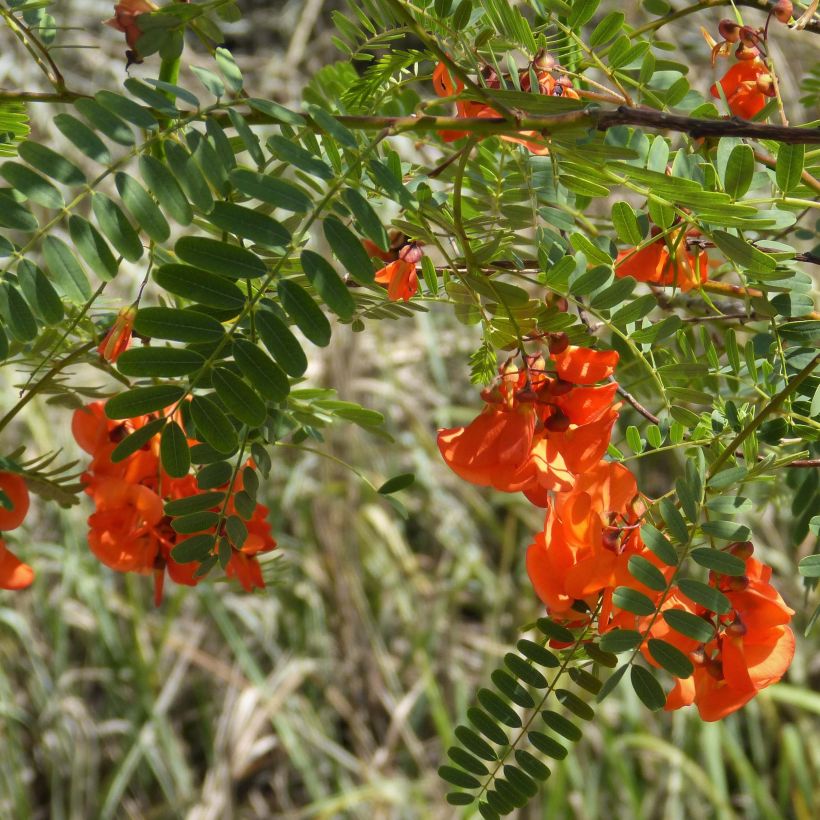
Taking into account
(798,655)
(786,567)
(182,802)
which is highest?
(786,567)

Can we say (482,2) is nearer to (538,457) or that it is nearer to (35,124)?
(538,457)

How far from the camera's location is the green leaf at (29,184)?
0.38m

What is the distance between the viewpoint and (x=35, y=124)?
218cm

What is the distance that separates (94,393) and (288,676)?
1.43m

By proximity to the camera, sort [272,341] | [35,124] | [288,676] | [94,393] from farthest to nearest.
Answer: [35,124]
[288,676]
[94,393]
[272,341]

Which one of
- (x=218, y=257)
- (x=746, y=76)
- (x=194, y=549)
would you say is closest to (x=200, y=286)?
(x=218, y=257)

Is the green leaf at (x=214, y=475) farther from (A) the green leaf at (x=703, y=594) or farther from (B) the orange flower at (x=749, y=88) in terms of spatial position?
(B) the orange flower at (x=749, y=88)

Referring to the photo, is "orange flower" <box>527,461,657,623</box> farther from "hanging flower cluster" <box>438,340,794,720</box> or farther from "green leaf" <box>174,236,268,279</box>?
"green leaf" <box>174,236,268,279</box>

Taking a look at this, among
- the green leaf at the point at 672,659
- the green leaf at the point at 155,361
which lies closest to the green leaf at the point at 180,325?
the green leaf at the point at 155,361

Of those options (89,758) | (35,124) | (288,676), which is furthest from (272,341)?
(35,124)

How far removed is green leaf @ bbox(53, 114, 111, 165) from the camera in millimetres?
381

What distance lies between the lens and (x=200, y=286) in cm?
38

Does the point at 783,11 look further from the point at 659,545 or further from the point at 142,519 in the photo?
the point at 142,519

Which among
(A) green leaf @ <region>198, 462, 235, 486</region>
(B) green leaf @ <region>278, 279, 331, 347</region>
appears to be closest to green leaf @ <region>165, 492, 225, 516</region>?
(A) green leaf @ <region>198, 462, 235, 486</region>
